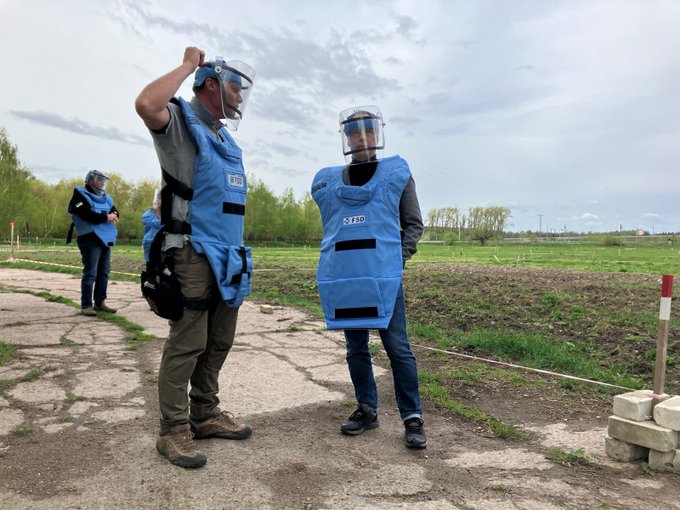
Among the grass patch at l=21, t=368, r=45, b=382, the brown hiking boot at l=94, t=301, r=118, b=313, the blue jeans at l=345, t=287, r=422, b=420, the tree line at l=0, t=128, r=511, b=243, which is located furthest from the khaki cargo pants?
the tree line at l=0, t=128, r=511, b=243

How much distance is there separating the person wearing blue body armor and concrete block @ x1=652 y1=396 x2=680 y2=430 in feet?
22.7

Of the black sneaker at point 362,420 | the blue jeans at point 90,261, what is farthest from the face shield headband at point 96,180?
the black sneaker at point 362,420

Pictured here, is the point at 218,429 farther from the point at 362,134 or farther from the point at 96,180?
the point at 96,180

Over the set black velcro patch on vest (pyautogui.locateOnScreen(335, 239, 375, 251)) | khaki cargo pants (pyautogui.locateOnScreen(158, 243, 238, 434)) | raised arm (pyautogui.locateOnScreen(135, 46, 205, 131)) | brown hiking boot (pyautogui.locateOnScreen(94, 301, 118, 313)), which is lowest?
brown hiking boot (pyautogui.locateOnScreen(94, 301, 118, 313))

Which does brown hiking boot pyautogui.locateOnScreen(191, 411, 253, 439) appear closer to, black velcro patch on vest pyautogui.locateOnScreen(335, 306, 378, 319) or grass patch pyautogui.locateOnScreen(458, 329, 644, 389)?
black velcro patch on vest pyautogui.locateOnScreen(335, 306, 378, 319)

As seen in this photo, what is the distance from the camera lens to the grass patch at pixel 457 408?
3551mm

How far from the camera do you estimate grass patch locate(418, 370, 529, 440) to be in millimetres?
3551

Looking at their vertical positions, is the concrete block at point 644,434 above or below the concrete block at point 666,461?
above

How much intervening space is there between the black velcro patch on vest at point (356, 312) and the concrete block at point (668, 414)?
1723 mm

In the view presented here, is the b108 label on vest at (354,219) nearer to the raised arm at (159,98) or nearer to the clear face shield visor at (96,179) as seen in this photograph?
the raised arm at (159,98)

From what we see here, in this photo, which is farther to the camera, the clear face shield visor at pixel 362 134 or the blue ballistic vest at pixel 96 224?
the blue ballistic vest at pixel 96 224

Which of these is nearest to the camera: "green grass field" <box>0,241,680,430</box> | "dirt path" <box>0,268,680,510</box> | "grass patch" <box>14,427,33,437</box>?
"dirt path" <box>0,268,680,510</box>

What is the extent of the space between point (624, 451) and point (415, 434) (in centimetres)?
122

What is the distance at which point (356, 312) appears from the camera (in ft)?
11.0
